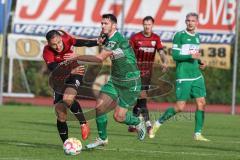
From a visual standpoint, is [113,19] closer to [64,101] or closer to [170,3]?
[64,101]

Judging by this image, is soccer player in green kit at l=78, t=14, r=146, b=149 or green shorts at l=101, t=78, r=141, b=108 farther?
green shorts at l=101, t=78, r=141, b=108

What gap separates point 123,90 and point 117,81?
223 millimetres

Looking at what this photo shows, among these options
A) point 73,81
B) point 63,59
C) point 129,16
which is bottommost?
point 73,81

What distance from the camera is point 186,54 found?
51.6 feet

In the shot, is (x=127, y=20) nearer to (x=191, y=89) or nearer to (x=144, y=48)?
(x=144, y=48)

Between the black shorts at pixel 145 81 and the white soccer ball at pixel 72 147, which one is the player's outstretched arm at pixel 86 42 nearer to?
the white soccer ball at pixel 72 147

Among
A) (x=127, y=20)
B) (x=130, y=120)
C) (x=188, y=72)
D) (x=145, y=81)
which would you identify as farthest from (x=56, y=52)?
(x=127, y=20)

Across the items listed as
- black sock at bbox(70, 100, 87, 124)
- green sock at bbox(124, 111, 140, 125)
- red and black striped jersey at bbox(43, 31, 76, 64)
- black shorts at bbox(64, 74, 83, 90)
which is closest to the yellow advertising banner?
black sock at bbox(70, 100, 87, 124)

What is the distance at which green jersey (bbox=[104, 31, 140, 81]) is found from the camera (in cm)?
1257

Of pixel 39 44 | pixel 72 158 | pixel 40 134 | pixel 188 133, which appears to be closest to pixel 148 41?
pixel 188 133

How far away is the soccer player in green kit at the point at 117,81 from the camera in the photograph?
1260 cm

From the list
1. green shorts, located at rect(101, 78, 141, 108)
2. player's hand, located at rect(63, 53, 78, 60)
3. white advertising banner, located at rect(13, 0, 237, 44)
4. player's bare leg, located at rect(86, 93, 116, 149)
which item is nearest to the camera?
player's hand, located at rect(63, 53, 78, 60)

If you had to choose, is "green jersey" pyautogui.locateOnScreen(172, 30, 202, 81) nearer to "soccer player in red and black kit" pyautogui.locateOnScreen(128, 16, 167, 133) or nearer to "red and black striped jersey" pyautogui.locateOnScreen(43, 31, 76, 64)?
"soccer player in red and black kit" pyautogui.locateOnScreen(128, 16, 167, 133)

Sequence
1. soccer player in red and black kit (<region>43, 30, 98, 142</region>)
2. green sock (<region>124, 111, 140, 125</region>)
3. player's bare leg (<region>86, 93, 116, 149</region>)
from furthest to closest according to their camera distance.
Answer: green sock (<region>124, 111, 140, 125</region>), player's bare leg (<region>86, 93, 116, 149</region>), soccer player in red and black kit (<region>43, 30, 98, 142</region>)
